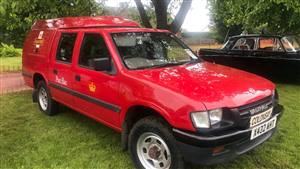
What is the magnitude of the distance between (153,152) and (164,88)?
0.83 metres

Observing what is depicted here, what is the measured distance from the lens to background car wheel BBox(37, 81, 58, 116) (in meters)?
6.71

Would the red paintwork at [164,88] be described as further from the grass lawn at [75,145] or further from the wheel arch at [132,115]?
the grass lawn at [75,145]

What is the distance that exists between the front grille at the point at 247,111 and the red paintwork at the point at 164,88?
0.06m

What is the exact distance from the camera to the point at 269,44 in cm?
1025

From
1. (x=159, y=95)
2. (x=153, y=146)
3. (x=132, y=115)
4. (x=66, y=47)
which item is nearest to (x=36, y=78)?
(x=66, y=47)

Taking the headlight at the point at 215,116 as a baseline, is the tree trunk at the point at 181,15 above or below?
above

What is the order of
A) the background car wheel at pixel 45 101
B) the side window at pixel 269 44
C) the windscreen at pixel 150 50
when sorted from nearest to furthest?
the windscreen at pixel 150 50 → the background car wheel at pixel 45 101 → the side window at pixel 269 44

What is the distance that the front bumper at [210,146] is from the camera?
3537 millimetres

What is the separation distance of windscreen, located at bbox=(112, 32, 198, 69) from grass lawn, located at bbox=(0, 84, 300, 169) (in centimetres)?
135

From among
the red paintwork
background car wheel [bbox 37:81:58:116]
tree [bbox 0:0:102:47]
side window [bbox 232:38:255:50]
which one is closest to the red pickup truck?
the red paintwork

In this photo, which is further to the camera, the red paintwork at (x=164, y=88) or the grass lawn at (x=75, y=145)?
the grass lawn at (x=75, y=145)

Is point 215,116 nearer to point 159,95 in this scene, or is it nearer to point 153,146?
point 159,95

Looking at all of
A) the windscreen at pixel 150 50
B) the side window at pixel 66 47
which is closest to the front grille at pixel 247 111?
the windscreen at pixel 150 50

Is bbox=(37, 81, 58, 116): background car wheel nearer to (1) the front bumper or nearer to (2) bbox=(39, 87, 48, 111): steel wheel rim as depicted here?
(2) bbox=(39, 87, 48, 111): steel wheel rim
